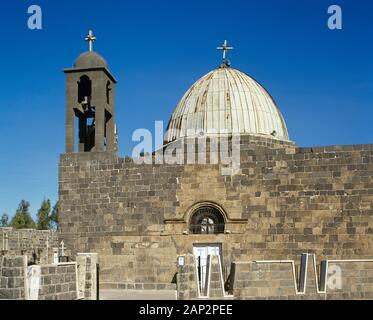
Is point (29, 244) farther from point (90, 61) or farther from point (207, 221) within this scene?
point (207, 221)

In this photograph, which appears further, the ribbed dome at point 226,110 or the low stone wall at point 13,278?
the ribbed dome at point 226,110

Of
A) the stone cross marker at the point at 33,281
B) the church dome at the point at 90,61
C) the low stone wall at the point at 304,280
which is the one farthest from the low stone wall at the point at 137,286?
the stone cross marker at the point at 33,281

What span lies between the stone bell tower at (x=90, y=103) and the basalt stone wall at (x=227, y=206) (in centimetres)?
108

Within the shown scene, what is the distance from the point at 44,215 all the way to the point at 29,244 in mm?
22212

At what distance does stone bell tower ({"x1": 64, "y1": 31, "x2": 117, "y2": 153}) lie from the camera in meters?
19.1

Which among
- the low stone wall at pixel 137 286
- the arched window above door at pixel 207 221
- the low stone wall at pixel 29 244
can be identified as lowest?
the low stone wall at pixel 137 286

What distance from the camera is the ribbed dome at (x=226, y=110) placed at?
20.8 metres

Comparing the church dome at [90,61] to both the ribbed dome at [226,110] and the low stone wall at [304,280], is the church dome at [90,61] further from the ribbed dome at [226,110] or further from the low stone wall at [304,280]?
the low stone wall at [304,280]

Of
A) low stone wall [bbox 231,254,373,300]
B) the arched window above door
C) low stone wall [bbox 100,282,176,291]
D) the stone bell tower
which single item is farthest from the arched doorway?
low stone wall [bbox 231,254,373,300]

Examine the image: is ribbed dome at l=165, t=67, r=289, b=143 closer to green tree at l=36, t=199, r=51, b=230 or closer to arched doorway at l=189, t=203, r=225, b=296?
arched doorway at l=189, t=203, r=225, b=296

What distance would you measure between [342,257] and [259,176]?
3.25 metres
